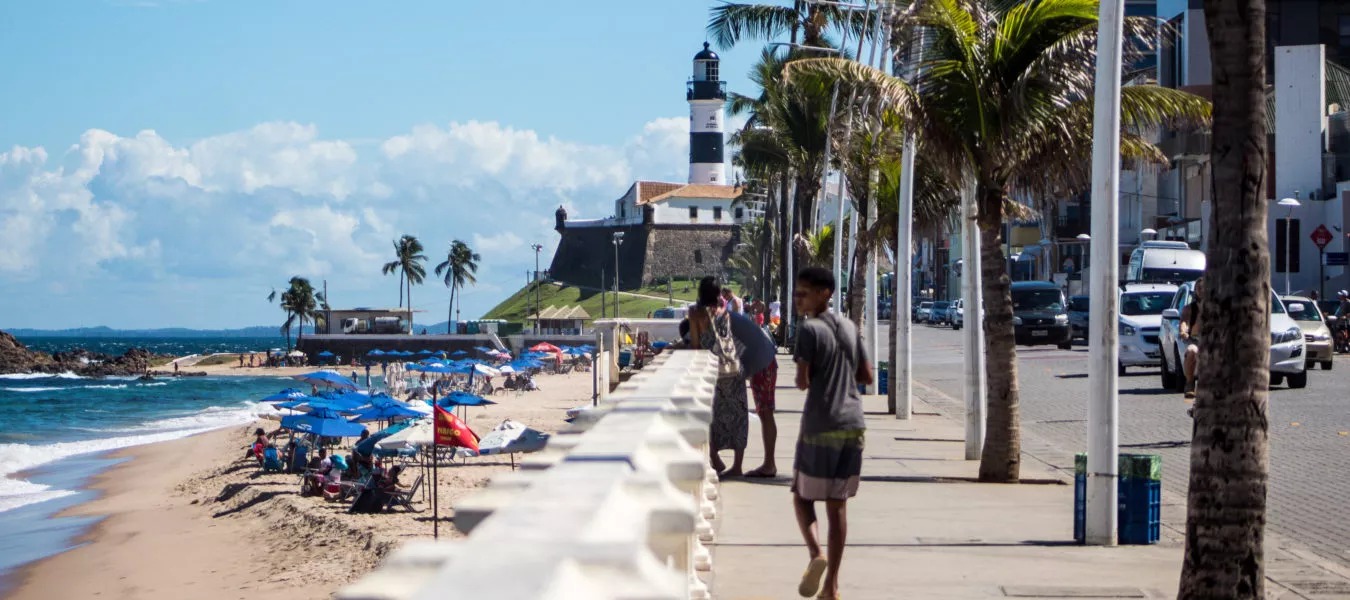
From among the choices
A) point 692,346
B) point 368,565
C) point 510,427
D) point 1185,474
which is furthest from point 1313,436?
point 510,427

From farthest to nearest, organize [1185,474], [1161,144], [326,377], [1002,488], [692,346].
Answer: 1. [1161,144]
2. [326,377]
3. [1185,474]
4. [1002,488]
5. [692,346]

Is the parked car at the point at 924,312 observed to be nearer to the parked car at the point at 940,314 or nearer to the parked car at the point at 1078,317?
the parked car at the point at 940,314

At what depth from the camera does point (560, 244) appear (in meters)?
145

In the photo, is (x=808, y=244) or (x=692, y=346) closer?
(x=692, y=346)

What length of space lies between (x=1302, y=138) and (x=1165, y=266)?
44.0 ft

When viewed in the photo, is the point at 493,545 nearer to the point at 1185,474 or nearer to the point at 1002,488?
the point at 1002,488

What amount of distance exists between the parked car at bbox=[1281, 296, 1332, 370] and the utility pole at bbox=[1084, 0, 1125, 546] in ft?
63.2

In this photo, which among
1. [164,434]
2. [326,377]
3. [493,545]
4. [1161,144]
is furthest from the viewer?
[1161,144]

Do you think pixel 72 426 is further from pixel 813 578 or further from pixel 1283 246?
pixel 813 578

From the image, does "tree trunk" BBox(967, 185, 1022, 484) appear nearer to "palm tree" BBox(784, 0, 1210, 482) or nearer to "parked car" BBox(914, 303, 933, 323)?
"palm tree" BBox(784, 0, 1210, 482)

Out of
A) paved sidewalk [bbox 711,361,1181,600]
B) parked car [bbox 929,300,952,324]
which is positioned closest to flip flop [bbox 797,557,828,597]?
paved sidewalk [bbox 711,361,1181,600]

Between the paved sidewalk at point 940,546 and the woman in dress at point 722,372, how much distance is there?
0.41 m

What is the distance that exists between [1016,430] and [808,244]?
2702 centimetres

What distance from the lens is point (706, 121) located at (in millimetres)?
128500
